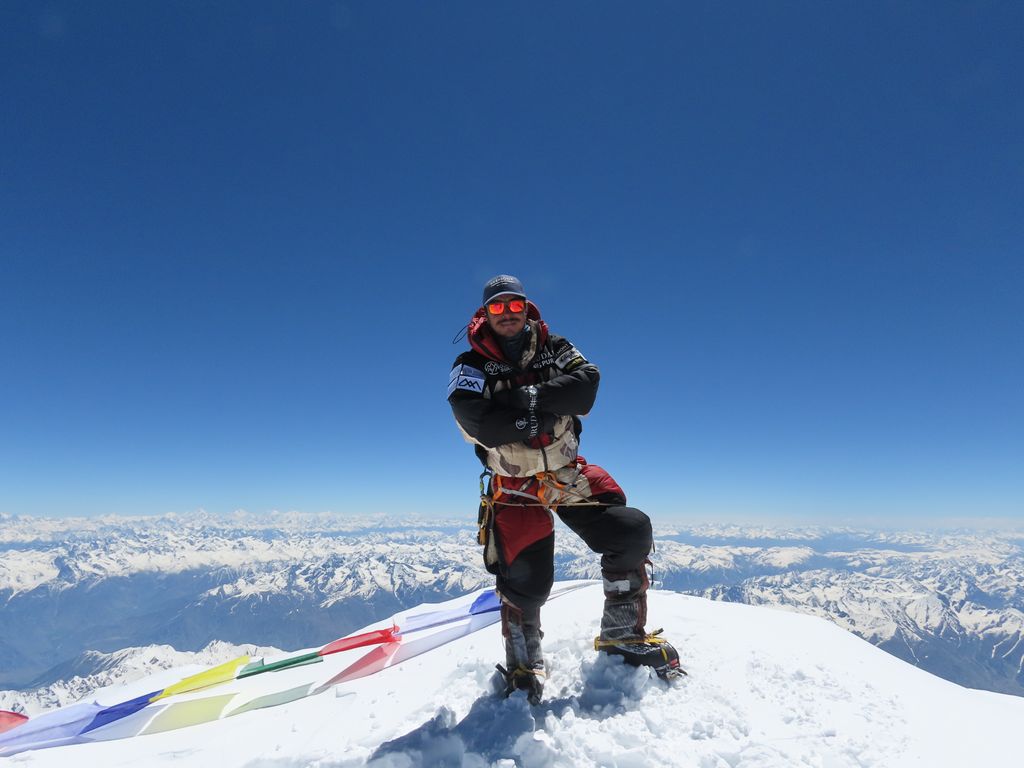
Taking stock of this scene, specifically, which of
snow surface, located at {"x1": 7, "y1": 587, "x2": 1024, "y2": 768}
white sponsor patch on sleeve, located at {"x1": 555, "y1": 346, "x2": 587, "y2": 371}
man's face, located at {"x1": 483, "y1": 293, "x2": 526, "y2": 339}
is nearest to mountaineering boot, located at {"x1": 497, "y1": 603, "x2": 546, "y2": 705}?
snow surface, located at {"x1": 7, "y1": 587, "x2": 1024, "y2": 768}

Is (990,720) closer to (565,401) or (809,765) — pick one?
(809,765)

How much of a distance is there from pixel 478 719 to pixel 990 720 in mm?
4187

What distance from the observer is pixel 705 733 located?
12.5 ft

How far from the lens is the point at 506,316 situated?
486 centimetres

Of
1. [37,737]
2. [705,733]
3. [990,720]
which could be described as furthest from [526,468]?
[37,737]

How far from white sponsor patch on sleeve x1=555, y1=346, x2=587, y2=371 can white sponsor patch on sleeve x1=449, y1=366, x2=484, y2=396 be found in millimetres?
803

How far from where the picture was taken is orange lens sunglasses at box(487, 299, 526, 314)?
4813mm

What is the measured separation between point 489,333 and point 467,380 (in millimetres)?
661

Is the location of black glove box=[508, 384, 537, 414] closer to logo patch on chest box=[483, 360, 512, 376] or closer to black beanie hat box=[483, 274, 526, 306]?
logo patch on chest box=[483, 360, 512, 376]

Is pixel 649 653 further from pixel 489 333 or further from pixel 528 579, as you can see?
pixel 489 333

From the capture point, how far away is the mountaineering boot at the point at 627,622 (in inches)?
193

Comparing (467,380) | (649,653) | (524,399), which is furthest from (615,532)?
(467,380)

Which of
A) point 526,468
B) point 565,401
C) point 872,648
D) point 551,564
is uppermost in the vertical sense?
point 565,401

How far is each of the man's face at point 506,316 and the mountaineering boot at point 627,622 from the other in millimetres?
2720
